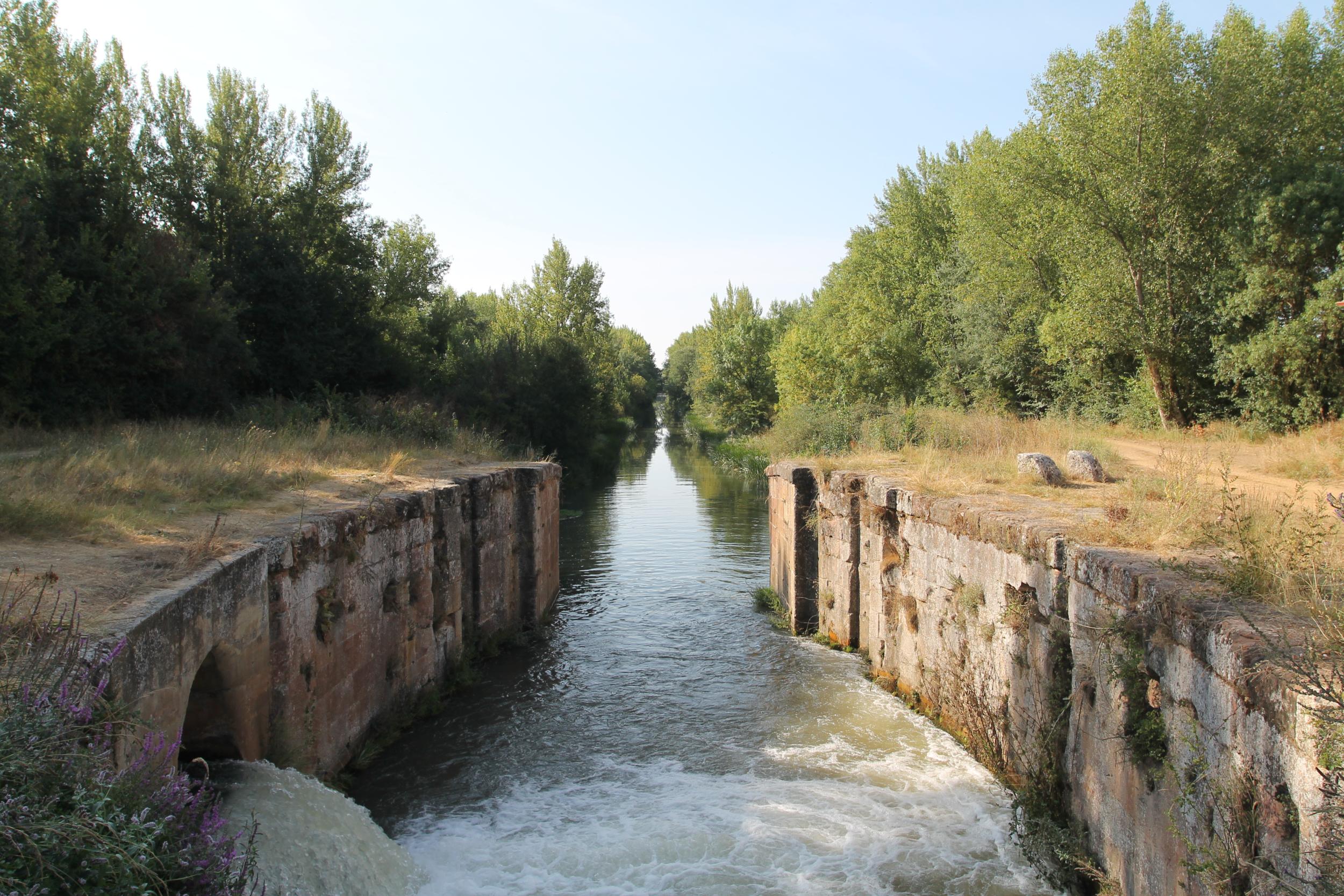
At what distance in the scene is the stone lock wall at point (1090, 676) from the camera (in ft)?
12.5

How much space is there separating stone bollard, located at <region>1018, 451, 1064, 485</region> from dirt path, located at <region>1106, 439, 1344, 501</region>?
0.88 metres

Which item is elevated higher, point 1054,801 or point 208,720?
point 208,720

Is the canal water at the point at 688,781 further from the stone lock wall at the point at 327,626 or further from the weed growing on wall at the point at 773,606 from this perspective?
the stone lock wall at the point at 327,626

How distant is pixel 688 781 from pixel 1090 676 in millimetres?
3360

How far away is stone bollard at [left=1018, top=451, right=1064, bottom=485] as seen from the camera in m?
9.02

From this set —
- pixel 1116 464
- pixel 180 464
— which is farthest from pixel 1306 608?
pixel 180 464

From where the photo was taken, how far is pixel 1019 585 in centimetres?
684

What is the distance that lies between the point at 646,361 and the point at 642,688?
8710 centimetres

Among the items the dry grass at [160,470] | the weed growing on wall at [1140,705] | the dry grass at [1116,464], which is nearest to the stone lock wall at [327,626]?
the dry grass at [160,470]

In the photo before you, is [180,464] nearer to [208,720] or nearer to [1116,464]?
[208,720]

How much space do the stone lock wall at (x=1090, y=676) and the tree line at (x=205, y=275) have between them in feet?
37.1

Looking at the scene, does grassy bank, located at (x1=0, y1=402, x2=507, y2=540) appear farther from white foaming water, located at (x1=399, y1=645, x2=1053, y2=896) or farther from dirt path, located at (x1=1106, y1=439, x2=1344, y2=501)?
dirt path, located at (x1=1106, y1=439, x2=1344, y2=501)

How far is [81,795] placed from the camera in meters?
2.73

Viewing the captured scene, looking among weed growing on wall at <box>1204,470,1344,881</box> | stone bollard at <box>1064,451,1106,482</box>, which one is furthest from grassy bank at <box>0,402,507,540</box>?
stone bollard at <box>1064,451,1106,482</box>
